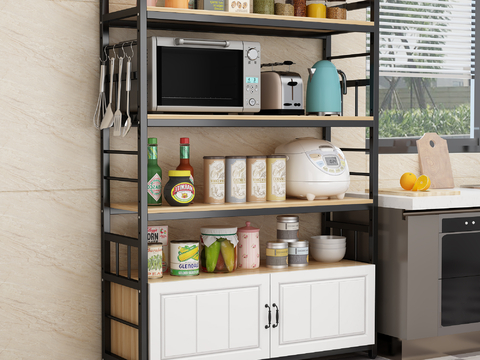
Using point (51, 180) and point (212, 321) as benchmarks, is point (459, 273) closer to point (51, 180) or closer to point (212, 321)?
point (212, 321)

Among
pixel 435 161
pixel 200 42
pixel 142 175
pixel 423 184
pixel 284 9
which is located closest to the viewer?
pixel 142 175

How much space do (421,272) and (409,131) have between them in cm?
116

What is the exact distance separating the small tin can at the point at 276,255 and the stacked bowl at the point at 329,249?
0.82 feet

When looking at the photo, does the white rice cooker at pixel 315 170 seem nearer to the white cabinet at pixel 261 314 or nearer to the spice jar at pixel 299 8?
the white cabinet at pixel 261 314

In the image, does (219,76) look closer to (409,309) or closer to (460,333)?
(409,309)

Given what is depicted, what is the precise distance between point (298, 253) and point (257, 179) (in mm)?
437

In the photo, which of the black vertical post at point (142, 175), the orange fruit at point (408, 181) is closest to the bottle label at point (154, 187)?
the black vertical post at point (142, 175)

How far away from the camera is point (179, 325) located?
9.27 ft

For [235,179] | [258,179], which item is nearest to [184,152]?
[235,179]

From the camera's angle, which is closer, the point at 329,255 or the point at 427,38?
the point at 329,255

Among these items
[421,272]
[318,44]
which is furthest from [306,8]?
[421,272]

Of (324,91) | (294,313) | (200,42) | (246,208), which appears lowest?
(294,313)

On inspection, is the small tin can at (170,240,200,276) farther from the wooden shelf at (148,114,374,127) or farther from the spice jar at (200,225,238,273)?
the wooden shelf at (148,114,374,127)

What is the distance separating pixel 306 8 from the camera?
321 cm
